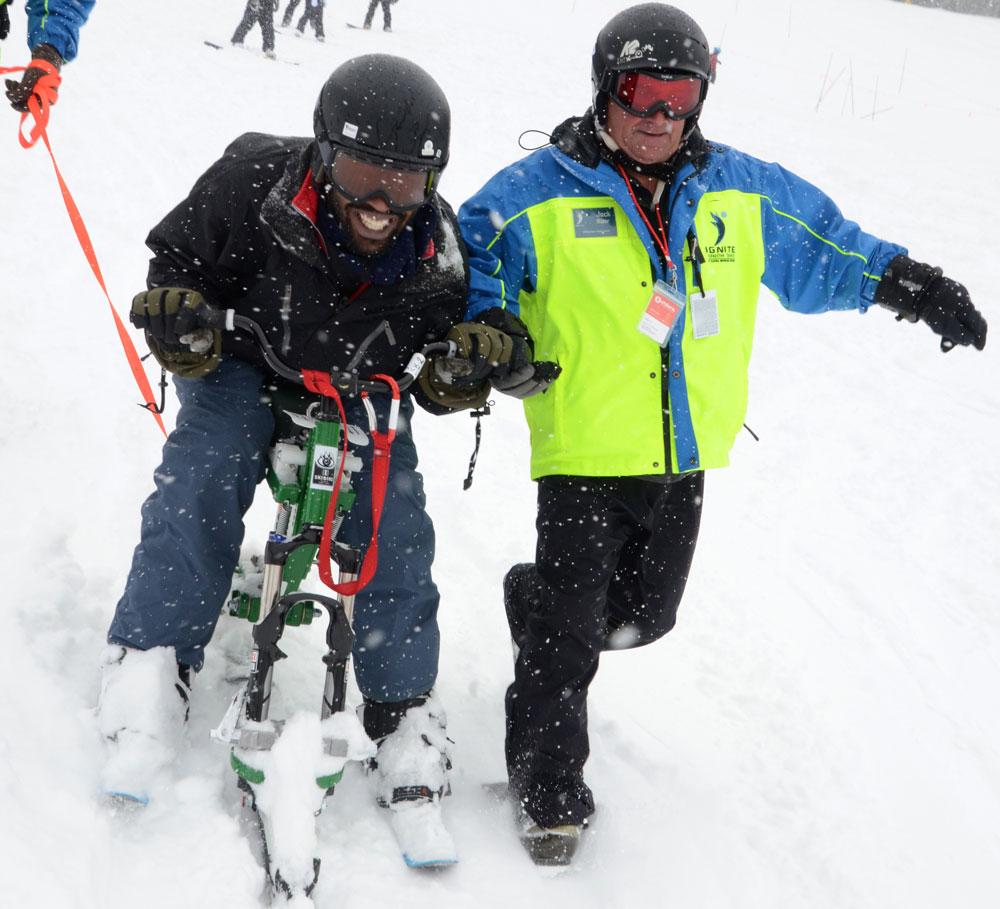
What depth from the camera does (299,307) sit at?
2945 mm

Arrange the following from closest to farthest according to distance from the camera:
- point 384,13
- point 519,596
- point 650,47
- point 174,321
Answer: point 174,321
point 650,47
point 519,596
point 384,13

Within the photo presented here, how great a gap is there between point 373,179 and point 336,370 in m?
0.54

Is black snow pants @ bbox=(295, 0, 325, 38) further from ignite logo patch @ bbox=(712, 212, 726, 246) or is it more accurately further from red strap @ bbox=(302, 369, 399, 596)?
red strap @ bbox=(302, 369, 399, 596)

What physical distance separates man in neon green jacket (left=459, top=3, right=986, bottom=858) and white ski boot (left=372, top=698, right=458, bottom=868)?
11.8 inches

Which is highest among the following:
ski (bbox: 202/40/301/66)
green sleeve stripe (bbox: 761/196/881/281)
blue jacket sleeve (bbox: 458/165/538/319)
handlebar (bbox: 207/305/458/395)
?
green sleeve stripe (bbox: 761/196/881/281)

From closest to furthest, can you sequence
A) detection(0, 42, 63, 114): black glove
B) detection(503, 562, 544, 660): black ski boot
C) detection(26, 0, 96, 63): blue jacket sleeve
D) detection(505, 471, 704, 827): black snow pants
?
detection(505, 471, 704, 827): black snow pants → detection(503, 562, 544, 660): black ski boot → detection(0, 42, 63, 114): black glove → detection(26, 0, 96, 63): blue jacket sleeve

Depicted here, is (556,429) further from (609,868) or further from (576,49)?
(576,49)

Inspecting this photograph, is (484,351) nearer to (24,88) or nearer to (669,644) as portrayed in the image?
(669,644)

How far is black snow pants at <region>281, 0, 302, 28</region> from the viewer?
55.2ft

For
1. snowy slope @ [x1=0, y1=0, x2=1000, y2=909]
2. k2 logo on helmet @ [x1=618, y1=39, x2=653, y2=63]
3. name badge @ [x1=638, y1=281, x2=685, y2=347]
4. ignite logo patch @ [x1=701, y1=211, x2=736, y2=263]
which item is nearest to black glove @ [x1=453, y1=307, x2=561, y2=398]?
name badge @ [x1=638, y1=281, x2=685, y2=347]

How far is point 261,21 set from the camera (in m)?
14.2

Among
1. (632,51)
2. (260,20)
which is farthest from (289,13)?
(632,51)

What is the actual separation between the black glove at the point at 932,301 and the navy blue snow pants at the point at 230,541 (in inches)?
64.9

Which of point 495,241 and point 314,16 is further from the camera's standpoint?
point 314,16
